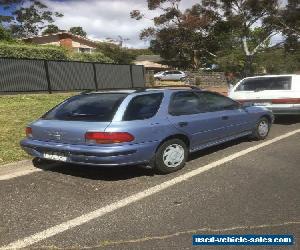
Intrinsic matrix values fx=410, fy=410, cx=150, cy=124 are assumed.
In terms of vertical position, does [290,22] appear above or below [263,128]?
above

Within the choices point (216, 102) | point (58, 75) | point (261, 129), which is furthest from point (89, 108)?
point (58, 75)

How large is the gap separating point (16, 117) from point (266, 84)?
22.1 feet

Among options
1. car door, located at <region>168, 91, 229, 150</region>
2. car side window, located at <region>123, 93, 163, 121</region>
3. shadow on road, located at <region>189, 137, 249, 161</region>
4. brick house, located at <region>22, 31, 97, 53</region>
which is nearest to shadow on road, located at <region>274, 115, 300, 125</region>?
shadow on road, located at <region>189, 137, 249, 161</region>

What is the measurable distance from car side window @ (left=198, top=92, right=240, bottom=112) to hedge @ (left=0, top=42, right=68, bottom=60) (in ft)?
48.0

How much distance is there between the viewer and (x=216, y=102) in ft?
24.5

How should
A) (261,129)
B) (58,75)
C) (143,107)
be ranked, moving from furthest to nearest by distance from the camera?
(58,75) → (261,129) → (143,107)

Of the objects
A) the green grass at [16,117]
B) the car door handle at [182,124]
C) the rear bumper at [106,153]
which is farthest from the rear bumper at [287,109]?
the green grass at [16,117]

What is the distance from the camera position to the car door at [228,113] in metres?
7.31

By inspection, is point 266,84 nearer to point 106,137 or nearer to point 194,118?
point 194,118

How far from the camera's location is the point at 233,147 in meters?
8.04

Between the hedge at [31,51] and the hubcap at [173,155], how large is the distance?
15482 millimetres

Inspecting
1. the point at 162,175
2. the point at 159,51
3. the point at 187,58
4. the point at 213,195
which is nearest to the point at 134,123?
the point at 162,175

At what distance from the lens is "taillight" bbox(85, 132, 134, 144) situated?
17.9 feet

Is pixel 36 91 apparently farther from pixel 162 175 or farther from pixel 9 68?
pixel 162 175
